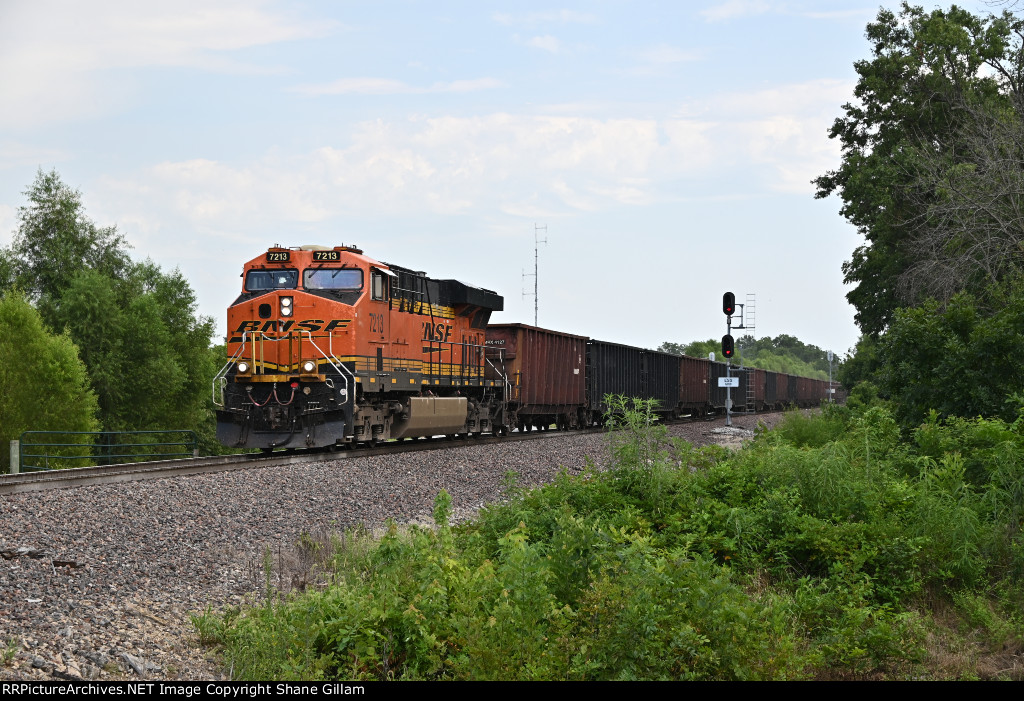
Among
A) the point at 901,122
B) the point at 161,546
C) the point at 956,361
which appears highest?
the point at 901,122

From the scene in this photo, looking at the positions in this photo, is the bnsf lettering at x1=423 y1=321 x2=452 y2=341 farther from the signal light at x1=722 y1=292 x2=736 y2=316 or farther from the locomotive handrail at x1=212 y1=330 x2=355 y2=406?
the signal light at x1=722 y1=292 x2=736 y2=316

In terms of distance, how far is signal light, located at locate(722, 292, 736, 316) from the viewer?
28438 mm

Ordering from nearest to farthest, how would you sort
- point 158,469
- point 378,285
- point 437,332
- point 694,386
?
point 158,469
point 378,285
point 437,332
point 694,386

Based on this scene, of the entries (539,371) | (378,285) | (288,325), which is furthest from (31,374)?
(378,285)

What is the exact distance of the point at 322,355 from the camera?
17.8m

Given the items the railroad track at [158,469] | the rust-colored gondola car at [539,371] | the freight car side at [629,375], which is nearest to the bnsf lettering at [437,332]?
the rust-colored gondola car at [539,371]

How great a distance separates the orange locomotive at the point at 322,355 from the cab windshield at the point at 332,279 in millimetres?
19

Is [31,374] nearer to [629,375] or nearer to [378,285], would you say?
[629,375]

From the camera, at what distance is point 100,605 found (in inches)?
263

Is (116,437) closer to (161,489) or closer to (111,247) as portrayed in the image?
(111,247)

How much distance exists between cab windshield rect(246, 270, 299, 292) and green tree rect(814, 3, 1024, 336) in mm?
16985

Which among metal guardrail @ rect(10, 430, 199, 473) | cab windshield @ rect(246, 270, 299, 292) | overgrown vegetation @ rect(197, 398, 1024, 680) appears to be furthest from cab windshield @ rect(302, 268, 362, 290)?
metal guardrail @ rect(10, 430, 199, 473)

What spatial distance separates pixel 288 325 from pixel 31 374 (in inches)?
1142

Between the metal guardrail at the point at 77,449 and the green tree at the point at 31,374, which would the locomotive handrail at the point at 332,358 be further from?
the green tree at the point at 31,374
